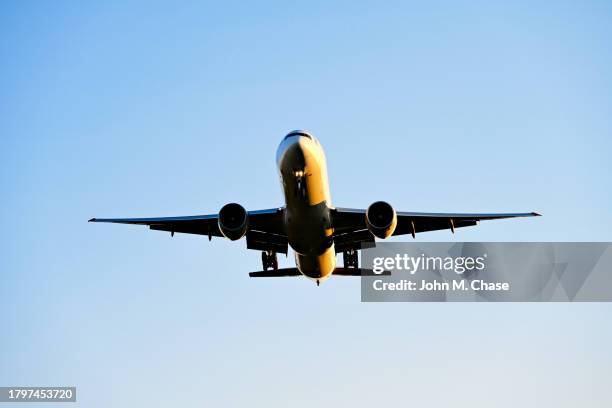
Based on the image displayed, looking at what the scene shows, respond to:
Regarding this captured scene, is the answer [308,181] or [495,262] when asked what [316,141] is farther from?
[495,262]

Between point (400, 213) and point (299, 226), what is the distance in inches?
192

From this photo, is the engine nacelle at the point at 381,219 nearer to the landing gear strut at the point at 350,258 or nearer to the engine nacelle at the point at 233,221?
the engine nacelle at the point at 233,221

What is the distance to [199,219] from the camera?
3862 centimetres

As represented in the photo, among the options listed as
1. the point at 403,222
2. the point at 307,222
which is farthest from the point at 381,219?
the point at 403,222

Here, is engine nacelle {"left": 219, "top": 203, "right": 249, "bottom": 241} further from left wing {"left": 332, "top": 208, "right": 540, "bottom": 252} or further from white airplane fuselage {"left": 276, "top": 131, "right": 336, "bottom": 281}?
left wing {"left": 332, "top": 208, "right": 540, "bottom": 252}

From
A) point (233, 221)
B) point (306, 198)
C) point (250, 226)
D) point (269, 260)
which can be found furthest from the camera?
point (269, 260)

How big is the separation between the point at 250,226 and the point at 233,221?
118 inches

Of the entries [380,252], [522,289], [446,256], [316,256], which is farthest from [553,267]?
[316,256]

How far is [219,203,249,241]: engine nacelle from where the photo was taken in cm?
3503

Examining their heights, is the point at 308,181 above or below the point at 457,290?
above

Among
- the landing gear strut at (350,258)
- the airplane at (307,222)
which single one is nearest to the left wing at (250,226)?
the airplane at (307,222)

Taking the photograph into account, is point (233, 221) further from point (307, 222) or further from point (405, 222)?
point (405, 222)

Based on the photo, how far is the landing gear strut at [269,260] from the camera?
40594 mm

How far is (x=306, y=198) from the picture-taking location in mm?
34469
